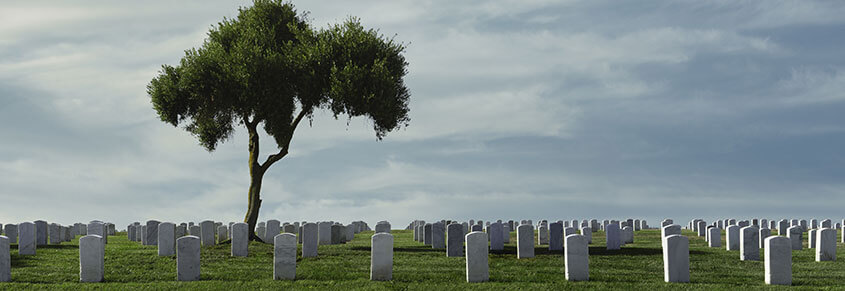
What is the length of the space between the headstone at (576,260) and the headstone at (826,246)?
986 cm

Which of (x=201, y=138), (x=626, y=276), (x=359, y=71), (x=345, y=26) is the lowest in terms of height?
(x=626, y=276)

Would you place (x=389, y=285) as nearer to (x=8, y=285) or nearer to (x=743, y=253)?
(x=8, y=285)

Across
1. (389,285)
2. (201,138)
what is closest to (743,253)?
(389,285)

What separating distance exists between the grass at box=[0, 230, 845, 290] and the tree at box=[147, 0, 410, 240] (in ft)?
21.7

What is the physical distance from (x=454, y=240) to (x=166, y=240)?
9.54 meters

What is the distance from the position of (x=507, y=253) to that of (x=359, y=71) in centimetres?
978

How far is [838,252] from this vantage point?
25.2 metres

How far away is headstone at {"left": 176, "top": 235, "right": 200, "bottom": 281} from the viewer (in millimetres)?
17281

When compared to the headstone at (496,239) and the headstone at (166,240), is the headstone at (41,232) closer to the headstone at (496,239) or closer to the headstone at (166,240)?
the headstone at (166,240)

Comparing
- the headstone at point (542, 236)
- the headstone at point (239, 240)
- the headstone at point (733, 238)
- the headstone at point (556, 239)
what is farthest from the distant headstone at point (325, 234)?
the headstone at point (733, 238)

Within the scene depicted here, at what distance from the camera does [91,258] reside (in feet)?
57.7

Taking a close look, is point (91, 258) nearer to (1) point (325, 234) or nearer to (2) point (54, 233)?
(1) point (325, 234)

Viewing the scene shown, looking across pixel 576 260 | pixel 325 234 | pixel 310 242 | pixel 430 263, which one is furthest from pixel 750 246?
pixel 325 234

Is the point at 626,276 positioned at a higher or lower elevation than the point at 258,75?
lower
